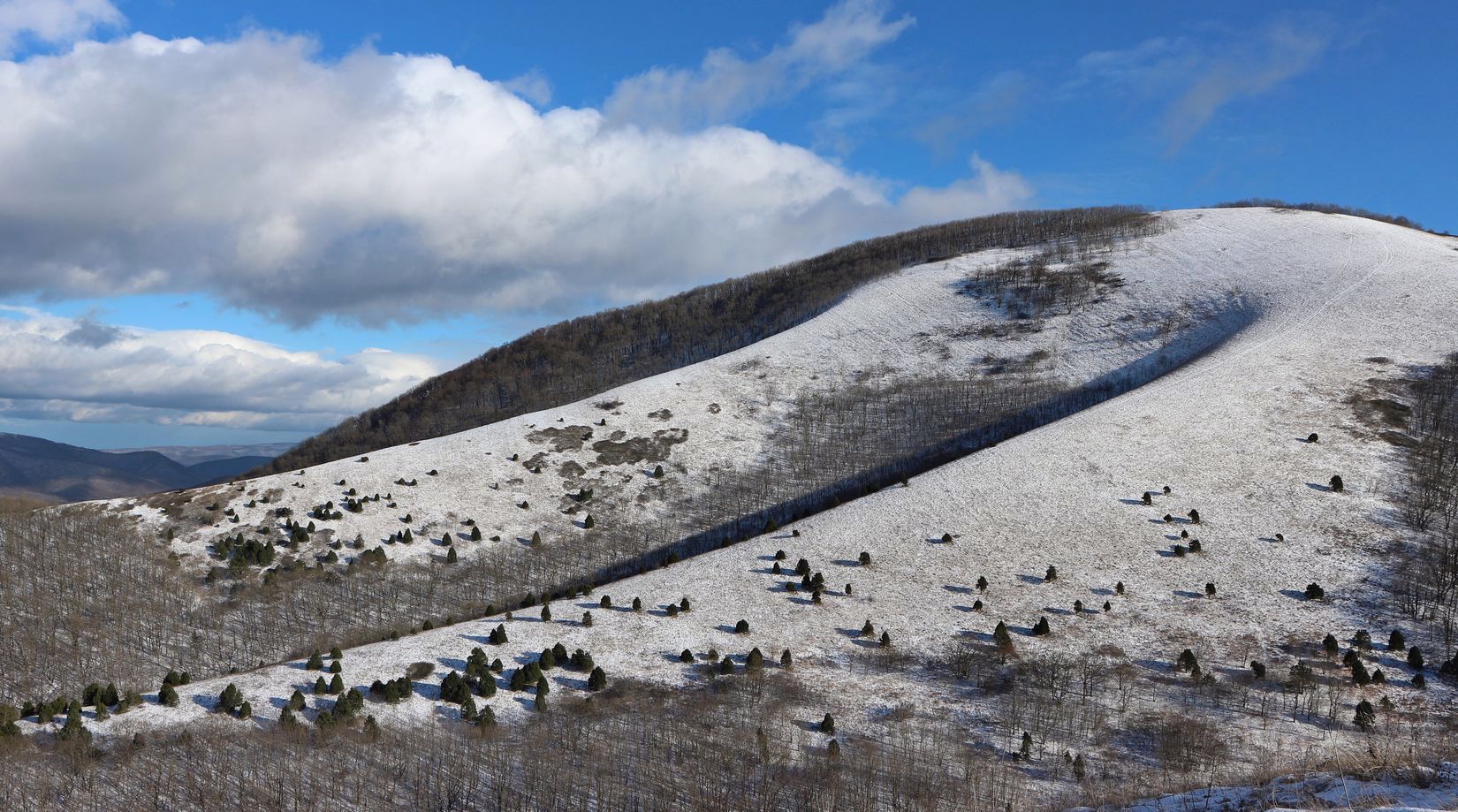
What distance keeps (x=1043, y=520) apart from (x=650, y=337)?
73.2 metres

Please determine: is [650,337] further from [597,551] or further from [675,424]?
[597,551]

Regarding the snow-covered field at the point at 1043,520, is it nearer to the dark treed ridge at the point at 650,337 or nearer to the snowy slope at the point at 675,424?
the snowy slope at the point at 675,424

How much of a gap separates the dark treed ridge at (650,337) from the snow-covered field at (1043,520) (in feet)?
76.6

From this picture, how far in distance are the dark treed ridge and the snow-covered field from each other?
23.4m

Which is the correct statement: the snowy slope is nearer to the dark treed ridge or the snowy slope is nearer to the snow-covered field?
the snow-covered field

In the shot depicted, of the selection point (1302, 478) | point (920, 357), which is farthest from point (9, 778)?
point (920, 357)

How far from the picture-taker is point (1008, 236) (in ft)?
370

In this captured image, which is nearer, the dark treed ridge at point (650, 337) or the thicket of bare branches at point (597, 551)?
the thicket of bare branches at point (597, 551)

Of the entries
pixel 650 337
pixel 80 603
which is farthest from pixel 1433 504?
pixel 650 337

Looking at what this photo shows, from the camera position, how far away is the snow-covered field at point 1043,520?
100 ft

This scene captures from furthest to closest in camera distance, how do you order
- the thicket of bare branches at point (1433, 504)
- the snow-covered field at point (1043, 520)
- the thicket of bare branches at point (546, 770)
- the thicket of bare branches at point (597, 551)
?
1. the thicket of bare branches at point (597, 551)
2. the thicket of bare branches at point (1433, 504)
3. the snow-covered field at point (1043, 520)
4. the thicket of bare branches at point (546, 770)

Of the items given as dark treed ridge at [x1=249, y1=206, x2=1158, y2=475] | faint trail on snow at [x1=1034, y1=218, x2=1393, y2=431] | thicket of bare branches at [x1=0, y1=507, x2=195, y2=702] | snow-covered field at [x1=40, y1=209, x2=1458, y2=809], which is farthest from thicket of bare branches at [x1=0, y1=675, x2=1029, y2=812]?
dark treed ridge at [x1=249, y1=206, x2=1158, y2=475]

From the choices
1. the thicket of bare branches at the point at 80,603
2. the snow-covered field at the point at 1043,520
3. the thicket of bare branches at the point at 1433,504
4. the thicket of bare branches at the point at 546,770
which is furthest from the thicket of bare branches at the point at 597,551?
the thicket of bare branches at the point at 1433,504

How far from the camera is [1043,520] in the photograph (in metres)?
41.7
